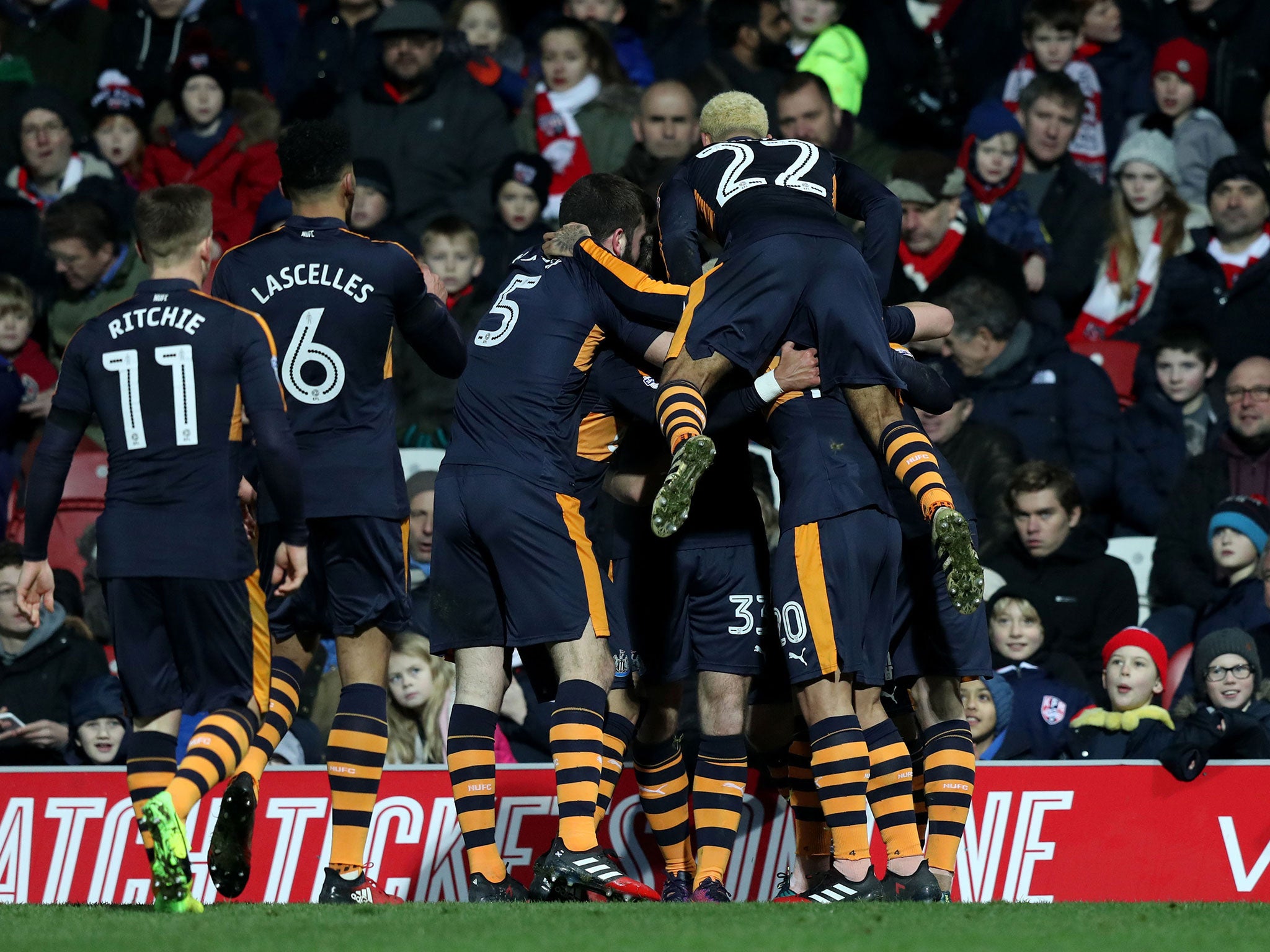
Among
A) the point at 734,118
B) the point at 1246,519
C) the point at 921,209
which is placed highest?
the point at 734,118

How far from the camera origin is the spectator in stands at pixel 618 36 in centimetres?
1354

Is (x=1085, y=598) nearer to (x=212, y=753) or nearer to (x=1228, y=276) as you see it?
(x=1228, y=276)

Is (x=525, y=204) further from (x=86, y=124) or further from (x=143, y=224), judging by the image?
(x=143, y=224)

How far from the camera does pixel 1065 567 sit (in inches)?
379

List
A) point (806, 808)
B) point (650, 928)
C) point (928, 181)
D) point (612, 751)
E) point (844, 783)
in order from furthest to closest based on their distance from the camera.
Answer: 1. point (928, 181)
2. point (806, 808)
3. point (612, 751)
4. point (844, 783)
5. point (650, 928)

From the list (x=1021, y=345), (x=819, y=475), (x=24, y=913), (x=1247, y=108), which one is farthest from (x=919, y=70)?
(x=24, y=913)

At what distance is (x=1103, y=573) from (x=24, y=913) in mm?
5577

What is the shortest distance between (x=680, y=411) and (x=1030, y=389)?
4445mm

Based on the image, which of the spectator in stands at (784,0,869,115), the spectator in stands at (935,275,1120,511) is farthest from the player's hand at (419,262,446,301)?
the spectator in stands at (784,0,869,115)

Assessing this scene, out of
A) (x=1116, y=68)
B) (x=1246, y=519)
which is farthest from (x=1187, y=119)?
(x=1246, y=519)

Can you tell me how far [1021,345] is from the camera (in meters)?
10.7

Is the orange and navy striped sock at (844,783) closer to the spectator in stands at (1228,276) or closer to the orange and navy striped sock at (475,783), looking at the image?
the orange and navy striped sock at (475,783)

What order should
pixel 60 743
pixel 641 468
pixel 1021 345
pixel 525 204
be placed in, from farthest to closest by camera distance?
pixel 525 204 → pixel 1021 345 → pixel 60 743 → pixel 641 468

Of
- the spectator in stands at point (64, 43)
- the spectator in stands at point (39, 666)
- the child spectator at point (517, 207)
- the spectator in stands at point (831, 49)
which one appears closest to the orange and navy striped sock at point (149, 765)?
the spectator in stands at point (39, 666)
